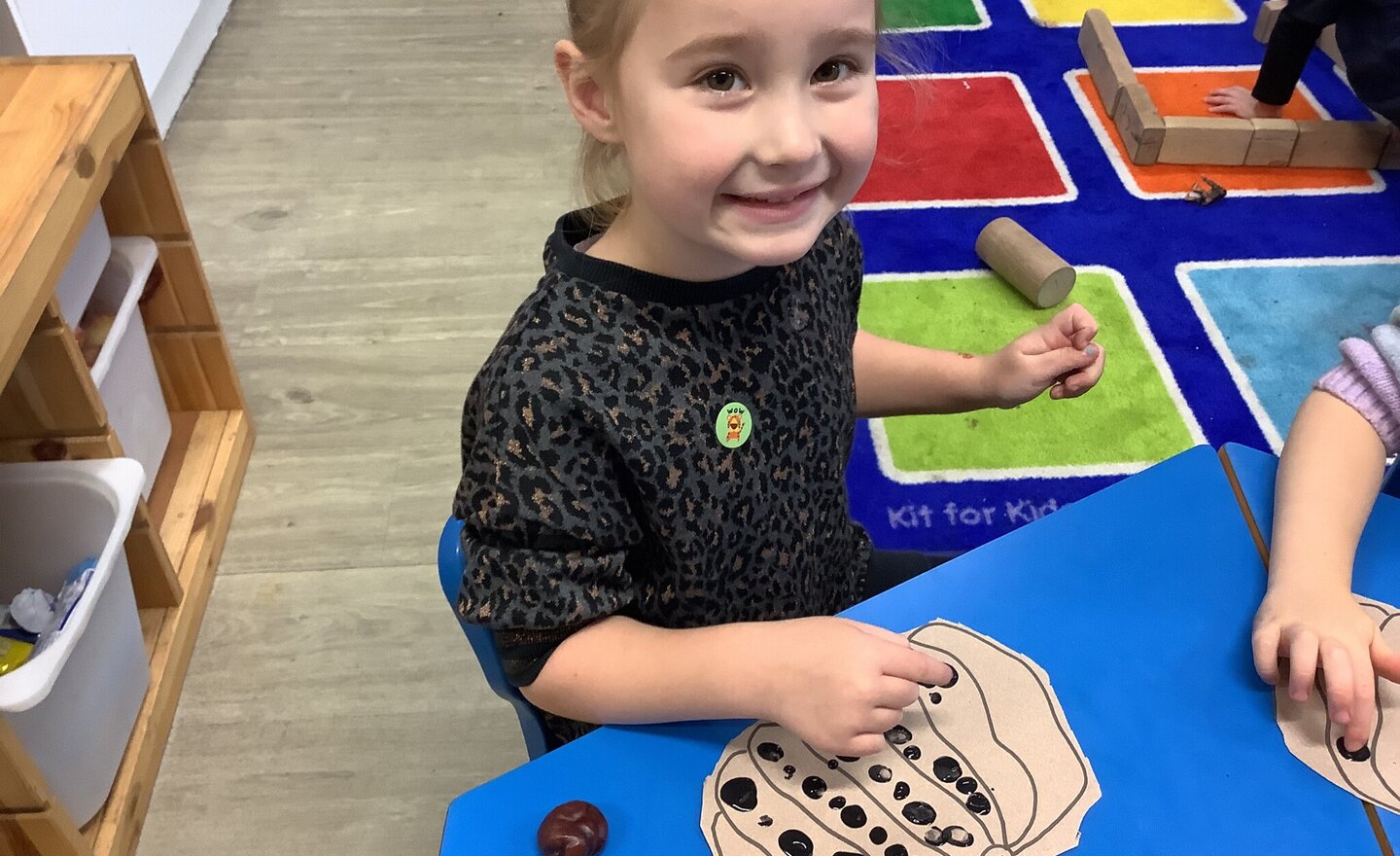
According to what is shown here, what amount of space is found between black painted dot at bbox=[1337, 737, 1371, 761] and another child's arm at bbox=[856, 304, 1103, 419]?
268 mm

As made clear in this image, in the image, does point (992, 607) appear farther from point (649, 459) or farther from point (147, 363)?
point (147, 363)

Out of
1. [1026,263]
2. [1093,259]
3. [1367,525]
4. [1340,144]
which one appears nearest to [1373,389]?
[1367,525]

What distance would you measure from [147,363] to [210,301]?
106 mm

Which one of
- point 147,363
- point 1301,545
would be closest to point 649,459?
point 1301,545

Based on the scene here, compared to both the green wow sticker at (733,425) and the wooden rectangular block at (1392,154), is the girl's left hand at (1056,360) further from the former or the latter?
the wooden rectangular block at (1392,154)

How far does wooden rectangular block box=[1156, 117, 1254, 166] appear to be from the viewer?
6.02 feet

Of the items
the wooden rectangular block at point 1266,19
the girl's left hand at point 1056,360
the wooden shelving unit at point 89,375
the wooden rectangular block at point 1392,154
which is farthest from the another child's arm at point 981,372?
the wooden rectangular block at point 1266,19

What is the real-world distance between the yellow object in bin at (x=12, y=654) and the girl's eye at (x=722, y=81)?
32.7 inches

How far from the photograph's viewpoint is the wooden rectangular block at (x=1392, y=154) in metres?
1.84

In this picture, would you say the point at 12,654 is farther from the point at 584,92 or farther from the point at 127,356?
the point at 584,92

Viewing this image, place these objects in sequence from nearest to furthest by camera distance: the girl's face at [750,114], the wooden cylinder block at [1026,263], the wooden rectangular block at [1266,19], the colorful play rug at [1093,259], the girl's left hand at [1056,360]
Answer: the girl's face at [750,114] → the girl's left hand at [1056,360] → the colorful play rug at [1093,259] → the wooden cylinder block at [1026,263] → the wooden rectangular block at [1266,19]

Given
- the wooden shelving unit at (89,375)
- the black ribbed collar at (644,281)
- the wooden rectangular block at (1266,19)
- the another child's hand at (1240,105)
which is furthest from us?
the wooden rectangular block at (1266,19)

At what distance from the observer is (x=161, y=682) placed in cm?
117

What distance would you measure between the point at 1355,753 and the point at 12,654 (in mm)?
1041
